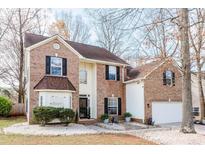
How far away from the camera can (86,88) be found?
746 inches

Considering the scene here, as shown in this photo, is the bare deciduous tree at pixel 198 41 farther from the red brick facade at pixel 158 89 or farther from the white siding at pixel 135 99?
the white siding at pixel 135 99

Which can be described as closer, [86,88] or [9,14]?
[86,88]

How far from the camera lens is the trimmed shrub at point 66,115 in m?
14.8

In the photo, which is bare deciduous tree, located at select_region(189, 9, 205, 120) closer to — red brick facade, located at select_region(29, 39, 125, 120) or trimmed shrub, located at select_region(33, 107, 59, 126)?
red brick facade, located at select_region(29, 39, 125, 120)

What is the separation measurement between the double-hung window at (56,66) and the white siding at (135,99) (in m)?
5.40

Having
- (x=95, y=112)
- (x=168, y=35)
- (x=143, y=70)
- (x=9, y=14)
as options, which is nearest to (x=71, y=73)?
(x=95, y=112)

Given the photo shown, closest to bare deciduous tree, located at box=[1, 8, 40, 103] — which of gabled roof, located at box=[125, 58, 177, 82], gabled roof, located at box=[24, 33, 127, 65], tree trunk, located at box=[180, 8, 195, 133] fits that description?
gabled roof, located at box=[24, 33, 127, 65]

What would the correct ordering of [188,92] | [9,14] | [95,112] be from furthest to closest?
[9,14] < [95,112] < [188,92]

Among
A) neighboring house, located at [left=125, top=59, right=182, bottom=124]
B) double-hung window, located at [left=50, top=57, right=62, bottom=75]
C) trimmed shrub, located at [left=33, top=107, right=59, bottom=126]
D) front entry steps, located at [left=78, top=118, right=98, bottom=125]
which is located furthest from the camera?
neighboring house, located at [left=125, top=59, right=182, bottom=124]

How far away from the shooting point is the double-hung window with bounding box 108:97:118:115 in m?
19.1

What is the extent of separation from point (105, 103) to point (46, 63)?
507 cm

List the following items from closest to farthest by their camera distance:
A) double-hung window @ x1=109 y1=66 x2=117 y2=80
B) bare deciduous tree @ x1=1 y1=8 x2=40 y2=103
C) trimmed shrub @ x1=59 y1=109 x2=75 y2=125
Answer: trimmed shrub @ x1=59 y1=109 x2=75 y2=125, double-hung window @ x1=109 y1=66 x2=117 y2=80, bare deciduous tree @ x1=1 y1=8 x2=40 y2=103

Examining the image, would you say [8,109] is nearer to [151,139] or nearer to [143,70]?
[143,70]
